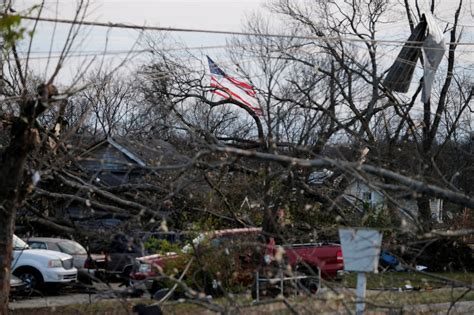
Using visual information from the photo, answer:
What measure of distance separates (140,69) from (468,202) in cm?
1722

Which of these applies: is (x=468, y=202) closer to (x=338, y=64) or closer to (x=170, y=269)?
(x=170, y=269)

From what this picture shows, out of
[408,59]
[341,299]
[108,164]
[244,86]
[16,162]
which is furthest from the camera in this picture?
[244,86]

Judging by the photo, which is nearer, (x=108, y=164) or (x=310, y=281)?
(x=108, y=164)

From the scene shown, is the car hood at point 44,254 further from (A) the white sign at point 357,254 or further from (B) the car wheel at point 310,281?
(A) the white sign at point 357,254

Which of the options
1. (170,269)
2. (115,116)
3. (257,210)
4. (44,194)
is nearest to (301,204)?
(257,210)

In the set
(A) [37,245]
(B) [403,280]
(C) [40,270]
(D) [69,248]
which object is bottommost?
(C) [40,270]

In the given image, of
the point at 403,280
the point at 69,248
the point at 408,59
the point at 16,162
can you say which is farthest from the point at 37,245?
the point at 403,280

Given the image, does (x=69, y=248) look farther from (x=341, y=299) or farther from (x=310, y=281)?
(x=341, y=299)

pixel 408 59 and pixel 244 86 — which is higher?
pixel 408 59

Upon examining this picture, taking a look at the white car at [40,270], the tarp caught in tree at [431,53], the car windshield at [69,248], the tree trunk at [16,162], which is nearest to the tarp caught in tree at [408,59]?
the tarp caught in tree at [431,53]

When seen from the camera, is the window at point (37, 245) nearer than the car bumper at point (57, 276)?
No

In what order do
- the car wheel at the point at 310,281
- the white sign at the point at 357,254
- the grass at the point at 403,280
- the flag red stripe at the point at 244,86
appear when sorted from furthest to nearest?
the flag red stripe at the point at 244,86
the grass at the point at 403,280
the white sign at the point at 357,254
the car wheel at the point at 310,281

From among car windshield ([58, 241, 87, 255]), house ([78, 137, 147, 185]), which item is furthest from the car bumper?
car windshield ([58, 241, 87, 255])

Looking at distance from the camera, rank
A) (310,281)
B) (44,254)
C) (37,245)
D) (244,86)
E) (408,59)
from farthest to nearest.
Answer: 1. (37,245)
2. (244,86)
3. (44,254)
4. (408,59)
5. (310,281)
